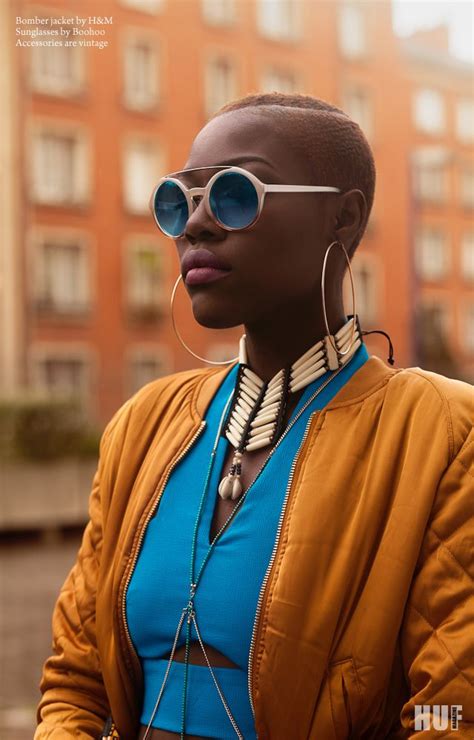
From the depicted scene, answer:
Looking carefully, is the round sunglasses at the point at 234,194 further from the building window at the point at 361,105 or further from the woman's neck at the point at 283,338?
the building window at the point at 361,105

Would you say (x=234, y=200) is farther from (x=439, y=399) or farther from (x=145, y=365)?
(x=145, y=365)

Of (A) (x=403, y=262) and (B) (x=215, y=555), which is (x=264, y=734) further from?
(A) (x=403, y=262)

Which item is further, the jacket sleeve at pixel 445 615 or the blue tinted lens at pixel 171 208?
the blue tinted lens at pixel 171 208

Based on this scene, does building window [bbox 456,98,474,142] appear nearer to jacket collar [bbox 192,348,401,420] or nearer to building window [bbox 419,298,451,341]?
building window [bbox 419,298,451,341]

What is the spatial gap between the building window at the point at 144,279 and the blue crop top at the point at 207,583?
2782 centimetres

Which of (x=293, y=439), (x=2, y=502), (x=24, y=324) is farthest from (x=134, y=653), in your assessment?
(x=24, y=324)

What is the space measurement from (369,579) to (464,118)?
140 ft

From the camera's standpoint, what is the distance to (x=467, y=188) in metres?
41.8

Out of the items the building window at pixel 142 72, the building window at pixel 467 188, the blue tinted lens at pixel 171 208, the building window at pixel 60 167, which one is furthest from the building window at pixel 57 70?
the blue tinted lens at pixel 171 208

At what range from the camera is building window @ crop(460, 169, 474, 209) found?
40.9 metres

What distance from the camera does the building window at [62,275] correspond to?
28.4m

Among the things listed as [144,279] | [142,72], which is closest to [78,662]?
[144,279]

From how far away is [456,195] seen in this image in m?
40.5

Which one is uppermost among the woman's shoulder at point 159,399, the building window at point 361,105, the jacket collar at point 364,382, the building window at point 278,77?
the building window at point 278,77
